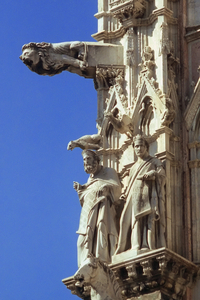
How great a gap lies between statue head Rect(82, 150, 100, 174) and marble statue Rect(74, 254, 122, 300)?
7.64ft

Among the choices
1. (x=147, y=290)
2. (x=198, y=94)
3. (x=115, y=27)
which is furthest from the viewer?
(x=115, y=27)

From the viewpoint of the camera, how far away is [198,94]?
23.1 m

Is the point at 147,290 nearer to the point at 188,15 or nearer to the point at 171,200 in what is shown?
the point at 171,200

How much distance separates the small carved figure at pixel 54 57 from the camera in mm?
24422

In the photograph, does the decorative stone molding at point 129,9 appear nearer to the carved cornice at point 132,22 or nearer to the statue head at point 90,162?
the carved cornice at point 132,22

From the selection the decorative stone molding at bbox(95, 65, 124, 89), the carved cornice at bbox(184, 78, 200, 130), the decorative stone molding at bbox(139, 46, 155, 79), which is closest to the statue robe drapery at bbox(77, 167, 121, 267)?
the carved cornice at bbox(184, 78, 200, 130)

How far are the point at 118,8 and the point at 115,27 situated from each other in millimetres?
590

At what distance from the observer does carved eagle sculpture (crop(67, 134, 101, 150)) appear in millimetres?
23359

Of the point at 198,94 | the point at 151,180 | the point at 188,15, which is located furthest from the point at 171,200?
the point at 188,15

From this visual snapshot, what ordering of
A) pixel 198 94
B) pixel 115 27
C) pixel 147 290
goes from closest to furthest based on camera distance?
pixel 147 290
pixel 198 94
pixel 115 27

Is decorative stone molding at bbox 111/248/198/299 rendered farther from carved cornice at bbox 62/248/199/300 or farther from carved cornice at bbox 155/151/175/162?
carved cornice at bbox 155/151/175/162

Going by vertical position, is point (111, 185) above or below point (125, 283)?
above

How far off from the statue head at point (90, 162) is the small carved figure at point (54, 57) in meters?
2.15

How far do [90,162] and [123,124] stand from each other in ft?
3.08
